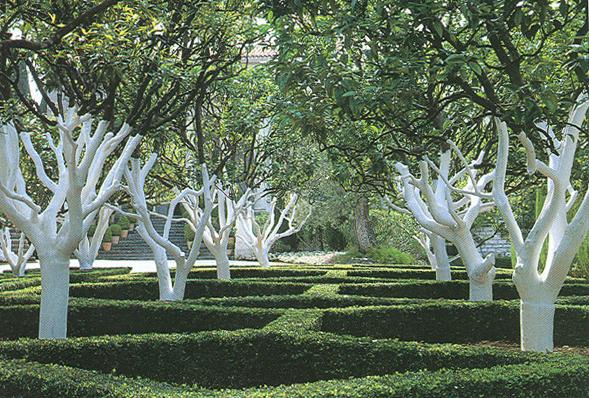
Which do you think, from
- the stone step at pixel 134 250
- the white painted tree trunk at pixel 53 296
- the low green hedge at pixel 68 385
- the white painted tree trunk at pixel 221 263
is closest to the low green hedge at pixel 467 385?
the low green hedge at pixel 68 385

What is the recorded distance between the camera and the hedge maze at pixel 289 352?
14.2 feet

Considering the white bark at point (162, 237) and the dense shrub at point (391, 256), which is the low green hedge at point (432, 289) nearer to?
the white bark at point (162, 237)

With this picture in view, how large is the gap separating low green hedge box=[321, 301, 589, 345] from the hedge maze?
13 mm

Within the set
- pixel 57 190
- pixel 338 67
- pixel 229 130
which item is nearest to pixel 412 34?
pixel 338 67

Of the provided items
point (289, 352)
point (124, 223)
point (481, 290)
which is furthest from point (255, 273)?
point (124, 223)

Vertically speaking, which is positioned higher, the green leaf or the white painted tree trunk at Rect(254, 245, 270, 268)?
the green leaf

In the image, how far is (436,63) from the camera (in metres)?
4.91

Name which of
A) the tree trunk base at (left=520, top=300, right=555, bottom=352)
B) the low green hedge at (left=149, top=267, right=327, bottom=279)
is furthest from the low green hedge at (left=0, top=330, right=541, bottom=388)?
the low green hedge at (left=149, top=267, right=327, bottom=279)

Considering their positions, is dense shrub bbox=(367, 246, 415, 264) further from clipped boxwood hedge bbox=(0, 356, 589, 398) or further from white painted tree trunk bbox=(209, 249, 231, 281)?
clipped boxwood hedge bbox=(0, 356, 589, 398)

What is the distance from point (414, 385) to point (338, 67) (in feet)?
8.62

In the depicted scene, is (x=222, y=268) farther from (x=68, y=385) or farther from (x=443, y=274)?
(x=68, y=385)

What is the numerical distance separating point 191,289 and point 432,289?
415cm

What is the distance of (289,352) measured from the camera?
19.1 feet

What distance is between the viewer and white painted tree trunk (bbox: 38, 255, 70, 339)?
23.8 feet
